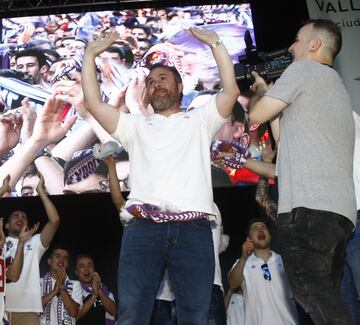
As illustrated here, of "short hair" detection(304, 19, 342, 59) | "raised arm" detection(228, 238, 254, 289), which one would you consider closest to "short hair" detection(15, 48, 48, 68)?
"raised arm" detection(228, 238, 254, 289)

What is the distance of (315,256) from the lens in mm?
1895

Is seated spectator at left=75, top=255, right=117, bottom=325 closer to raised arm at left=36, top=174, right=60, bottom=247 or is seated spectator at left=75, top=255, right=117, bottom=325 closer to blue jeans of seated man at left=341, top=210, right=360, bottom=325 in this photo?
raised arm at left=36, top=174, right=60, bottom=247

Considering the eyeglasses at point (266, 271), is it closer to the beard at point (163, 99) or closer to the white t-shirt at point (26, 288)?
the white t-shirt at point (26, 288)

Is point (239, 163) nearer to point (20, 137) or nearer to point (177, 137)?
point (177, 137)

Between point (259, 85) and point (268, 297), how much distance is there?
1952 mm

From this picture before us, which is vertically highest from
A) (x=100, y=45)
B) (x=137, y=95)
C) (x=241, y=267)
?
(x=137, y=95)

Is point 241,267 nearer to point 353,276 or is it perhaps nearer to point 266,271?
point 266,271

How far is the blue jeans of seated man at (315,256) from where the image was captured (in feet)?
6.00

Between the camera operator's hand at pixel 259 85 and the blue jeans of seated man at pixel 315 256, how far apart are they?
614mm

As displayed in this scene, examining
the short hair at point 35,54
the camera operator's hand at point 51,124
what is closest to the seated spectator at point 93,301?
the camera operator's hand at point 51,124

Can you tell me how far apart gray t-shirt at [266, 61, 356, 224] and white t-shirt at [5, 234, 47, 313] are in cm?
271

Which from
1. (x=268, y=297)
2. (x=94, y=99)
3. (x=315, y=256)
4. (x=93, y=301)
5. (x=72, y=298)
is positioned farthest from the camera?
(x=93, y=301)

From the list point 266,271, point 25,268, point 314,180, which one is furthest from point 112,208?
point 314,180

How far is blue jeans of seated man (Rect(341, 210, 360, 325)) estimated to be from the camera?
2381 mm
